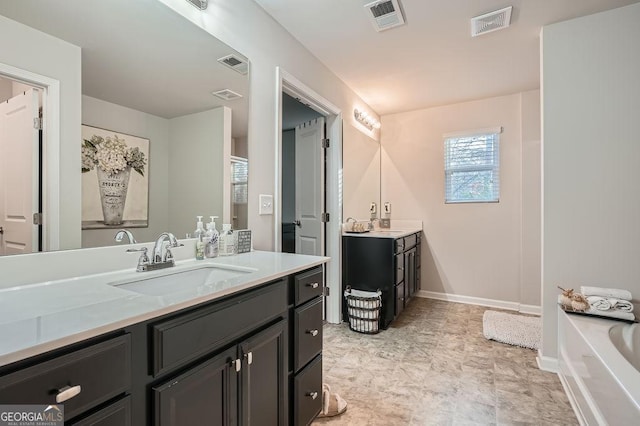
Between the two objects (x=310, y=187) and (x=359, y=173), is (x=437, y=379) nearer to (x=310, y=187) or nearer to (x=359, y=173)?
(x=310, y=187)

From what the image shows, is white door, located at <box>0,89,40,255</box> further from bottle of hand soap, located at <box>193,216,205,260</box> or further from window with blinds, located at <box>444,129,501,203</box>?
window with blinds, located at <box>444,129,501,203</box>

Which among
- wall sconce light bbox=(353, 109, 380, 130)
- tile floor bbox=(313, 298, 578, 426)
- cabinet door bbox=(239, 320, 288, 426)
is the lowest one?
tile floor bbox=(313, 298, 578, 426)

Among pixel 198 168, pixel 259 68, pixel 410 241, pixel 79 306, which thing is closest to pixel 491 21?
pixel 259 68

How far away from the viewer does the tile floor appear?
1.72 meters

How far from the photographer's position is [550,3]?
199 cm

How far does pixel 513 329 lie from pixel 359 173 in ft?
7.22

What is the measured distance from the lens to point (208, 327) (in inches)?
38.2

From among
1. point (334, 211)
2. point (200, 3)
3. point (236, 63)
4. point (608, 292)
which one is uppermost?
point (200, 3)

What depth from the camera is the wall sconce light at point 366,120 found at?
354cm

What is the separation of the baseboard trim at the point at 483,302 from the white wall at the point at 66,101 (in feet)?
12.8

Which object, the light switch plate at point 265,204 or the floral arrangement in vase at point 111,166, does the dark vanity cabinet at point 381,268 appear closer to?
A: the light switch plate at point 265,204

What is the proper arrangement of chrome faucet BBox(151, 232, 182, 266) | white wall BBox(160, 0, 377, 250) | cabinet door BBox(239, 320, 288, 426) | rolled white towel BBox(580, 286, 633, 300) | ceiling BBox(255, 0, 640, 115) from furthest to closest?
ceiling BBox(255, 0, 640, 115), rolled white towel BBox(580, 286, 633, 300), white wall BBox(160, 0, 377, 250), chrome faucet BBox(151, 232, 182, 266), cabinet door BBox(239, 320, 288, 426)

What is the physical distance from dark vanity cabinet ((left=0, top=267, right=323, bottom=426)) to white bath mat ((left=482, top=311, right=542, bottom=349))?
6.67 feet

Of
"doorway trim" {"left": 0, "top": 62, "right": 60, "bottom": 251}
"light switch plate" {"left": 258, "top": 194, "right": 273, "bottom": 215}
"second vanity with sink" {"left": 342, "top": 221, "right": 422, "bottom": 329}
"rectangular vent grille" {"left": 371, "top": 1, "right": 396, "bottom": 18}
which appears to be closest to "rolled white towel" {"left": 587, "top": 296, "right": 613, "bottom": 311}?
"second vanity with sink" {"left": 342, "top": 221, "right": 422, "bottom": 329}
